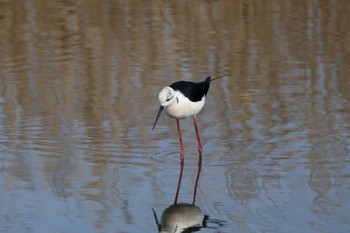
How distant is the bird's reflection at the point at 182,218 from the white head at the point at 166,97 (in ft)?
3.60

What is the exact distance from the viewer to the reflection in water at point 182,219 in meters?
6.60

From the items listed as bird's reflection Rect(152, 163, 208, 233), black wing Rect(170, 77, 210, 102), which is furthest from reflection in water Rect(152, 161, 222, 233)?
black wing Rect(170, 77, 210, 102)

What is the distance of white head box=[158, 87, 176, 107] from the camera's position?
805 centimetres

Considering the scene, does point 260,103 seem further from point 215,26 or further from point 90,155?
point 215,26

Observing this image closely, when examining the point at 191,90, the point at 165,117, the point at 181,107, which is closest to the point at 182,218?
the point at 181,107

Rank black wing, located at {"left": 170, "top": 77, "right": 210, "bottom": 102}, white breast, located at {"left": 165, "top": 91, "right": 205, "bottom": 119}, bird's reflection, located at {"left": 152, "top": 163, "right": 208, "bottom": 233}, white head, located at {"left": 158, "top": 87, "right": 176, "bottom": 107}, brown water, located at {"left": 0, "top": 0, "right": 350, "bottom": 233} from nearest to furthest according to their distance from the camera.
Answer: bird's reflection, located at {"left": 152, "top": 163, "right": 208, "bottom": 233}
brown water, located at {"left": 0, "top": 0, "right": 350, "bottom": 233}
white head, located at {"left": 158, "top": 87, "right": 176, "bottom": 107}
white breast, located at {"left": 165, "top": 91, "right": 205, "bottom": 119}
black wing, located at {"left": 170, "top": 77, "right": 210, "bottom": 102}

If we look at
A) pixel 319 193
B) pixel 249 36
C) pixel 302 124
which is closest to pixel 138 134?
pixel 302 124

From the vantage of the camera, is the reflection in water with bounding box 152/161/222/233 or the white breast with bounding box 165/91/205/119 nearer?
the reflection in water with bounding box 152/161/222/233

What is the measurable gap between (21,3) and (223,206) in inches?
345

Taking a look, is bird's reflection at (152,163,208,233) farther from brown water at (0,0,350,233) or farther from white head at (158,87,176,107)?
white head at (158,87,176,107)

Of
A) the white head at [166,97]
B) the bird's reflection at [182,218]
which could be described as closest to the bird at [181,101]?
the white head at [166,97]

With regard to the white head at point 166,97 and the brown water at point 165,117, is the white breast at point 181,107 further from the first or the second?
the brown water at point 165,117

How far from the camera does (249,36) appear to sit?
44.0 ft

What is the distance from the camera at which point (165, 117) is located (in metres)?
9.76
